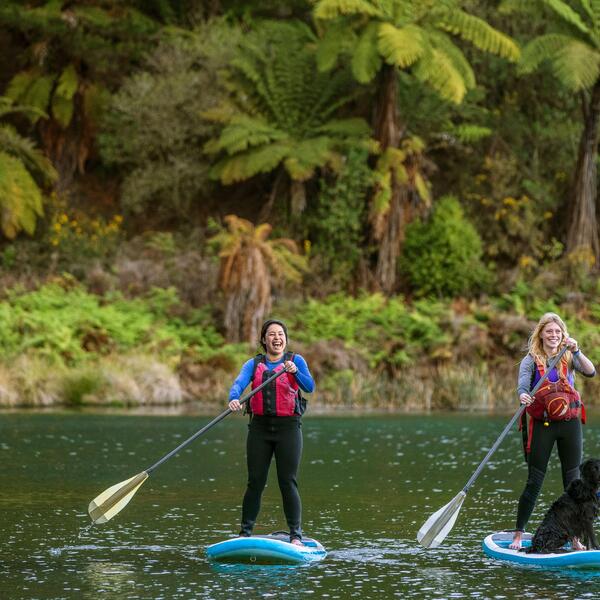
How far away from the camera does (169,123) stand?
109ft

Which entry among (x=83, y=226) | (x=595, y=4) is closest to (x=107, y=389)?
(x=83, y=226)

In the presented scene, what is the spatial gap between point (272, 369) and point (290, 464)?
71cm

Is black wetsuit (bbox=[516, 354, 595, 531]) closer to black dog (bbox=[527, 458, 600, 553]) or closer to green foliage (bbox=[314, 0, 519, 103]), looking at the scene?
black dog (bbox=[527, 458, 600, 553])

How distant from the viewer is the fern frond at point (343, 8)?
2914 cm

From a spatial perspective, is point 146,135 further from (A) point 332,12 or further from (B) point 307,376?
(B) point 307,376

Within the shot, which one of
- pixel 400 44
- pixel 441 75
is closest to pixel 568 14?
pixel 441 75

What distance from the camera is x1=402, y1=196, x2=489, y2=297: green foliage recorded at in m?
32.0

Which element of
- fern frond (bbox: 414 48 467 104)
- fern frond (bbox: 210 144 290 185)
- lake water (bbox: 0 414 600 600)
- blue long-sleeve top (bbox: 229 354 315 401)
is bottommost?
lake water (bbox: 0 414 600 600)

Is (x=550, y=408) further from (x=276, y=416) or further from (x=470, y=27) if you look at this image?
(x=470, y=27)

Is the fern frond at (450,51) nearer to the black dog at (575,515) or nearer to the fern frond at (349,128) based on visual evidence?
the fern frond at (349,128)

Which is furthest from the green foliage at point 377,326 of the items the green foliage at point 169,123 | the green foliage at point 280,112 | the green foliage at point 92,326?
the green foliage at point 169,123

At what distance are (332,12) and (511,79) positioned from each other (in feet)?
26.3

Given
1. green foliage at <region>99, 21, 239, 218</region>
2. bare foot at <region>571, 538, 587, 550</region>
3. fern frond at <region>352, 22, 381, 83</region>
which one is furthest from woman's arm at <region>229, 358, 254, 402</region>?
green foliage at <region>99, 21, 239, 218</region>

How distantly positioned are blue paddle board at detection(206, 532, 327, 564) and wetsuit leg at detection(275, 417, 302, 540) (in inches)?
7.6
